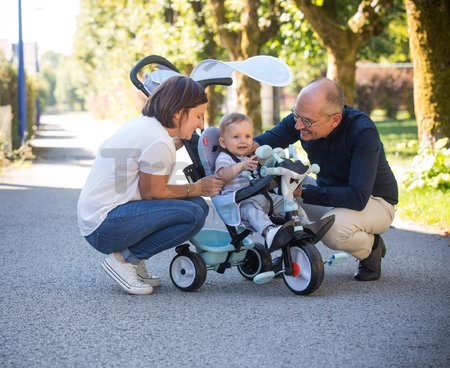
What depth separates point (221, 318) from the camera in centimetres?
497

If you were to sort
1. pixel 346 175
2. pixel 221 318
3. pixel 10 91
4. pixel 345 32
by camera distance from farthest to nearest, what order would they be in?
pixel 10 91, pixel 345 32, pixel 346 175, pixel 221 318

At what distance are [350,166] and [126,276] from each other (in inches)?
67.4

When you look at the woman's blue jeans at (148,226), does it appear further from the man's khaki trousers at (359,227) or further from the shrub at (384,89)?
the shrub at (384,89)

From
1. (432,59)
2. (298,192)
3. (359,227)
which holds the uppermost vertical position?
(432,59)

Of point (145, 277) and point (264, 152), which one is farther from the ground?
point (264, 152)

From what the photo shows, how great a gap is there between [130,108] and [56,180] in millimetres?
27883

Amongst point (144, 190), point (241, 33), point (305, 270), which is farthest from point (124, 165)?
point (241, 33)

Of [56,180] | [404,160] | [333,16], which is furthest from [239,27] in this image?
[56,180]

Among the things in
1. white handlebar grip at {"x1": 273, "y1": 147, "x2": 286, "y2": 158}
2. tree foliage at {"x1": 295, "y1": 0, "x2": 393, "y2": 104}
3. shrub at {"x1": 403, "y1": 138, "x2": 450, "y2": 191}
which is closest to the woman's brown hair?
white handlebar grip at {"x1": 273, "y1": 147, "x2": 286, "y2": 158}

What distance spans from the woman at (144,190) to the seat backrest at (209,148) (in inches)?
11.2

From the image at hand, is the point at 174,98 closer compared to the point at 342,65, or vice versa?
the point at 174,98

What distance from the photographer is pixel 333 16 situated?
68.0ft

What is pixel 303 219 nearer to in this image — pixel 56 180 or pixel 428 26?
pixel 428 26

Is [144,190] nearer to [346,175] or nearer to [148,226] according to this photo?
[148,226]
